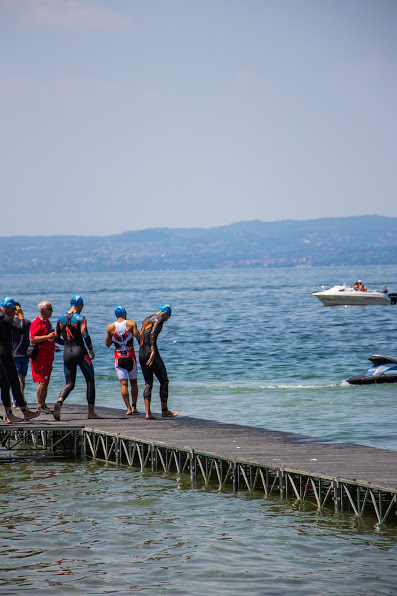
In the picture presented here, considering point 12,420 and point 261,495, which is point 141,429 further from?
point 261,495

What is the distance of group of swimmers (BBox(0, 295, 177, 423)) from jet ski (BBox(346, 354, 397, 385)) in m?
10.8

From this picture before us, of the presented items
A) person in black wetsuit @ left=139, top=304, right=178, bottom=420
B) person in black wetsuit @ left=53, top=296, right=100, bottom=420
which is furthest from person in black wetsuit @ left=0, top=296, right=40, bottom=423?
person in black wetsuit @ left=139, top=304, right=178, bottom=420

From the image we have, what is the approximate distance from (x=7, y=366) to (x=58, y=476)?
186 centimetres

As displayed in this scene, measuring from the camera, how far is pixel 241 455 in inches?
478

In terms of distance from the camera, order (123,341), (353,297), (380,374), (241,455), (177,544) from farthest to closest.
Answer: (353,297)
(380,374)
(123,341)
(241,455)
(177,544)

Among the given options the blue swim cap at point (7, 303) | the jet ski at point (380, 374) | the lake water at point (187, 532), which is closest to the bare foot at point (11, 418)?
the lake water at point (187, 532)

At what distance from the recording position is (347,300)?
7281 centimetres

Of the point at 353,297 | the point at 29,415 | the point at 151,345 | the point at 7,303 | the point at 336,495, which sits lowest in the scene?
the point at 336,495

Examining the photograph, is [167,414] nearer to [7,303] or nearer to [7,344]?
[7,344]

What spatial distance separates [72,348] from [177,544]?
4874 millimetres

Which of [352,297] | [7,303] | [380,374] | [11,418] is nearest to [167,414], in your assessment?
[11,418]

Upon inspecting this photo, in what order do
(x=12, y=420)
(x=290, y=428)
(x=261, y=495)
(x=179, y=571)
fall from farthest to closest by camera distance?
(x=290, y=428), (x=12, y=420), (x=261, y=495), (x=179, y=571)

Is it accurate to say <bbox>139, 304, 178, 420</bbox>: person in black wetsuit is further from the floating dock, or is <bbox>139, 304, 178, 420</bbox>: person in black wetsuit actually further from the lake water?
the lake water

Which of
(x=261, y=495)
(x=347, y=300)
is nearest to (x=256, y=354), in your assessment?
(x=261, y=495)
